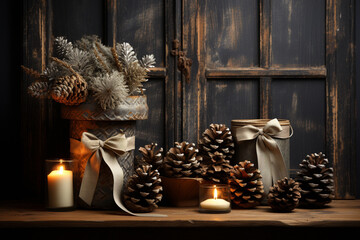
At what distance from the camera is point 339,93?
5.17 ft

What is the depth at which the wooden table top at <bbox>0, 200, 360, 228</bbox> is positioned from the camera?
46.1 inches

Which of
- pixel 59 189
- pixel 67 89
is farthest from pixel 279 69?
pixel 59 189

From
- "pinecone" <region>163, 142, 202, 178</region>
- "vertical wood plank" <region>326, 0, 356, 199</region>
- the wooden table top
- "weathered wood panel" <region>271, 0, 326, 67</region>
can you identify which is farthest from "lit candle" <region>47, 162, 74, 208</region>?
"vertical wood plank" <region>326, 0, 356, 199</region>

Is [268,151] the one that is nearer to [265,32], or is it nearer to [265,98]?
[265,98]

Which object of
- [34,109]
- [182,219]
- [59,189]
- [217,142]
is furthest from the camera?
[34,109]

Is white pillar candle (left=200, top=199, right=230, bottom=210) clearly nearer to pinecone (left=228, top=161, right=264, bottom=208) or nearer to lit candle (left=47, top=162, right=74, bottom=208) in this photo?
pinecone (left=228, top=161, right=264, bottom=208)

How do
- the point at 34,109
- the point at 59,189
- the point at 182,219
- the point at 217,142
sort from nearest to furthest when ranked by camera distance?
1. the point at 182,219
2. the point at 59,189
3. the point at 217,142
4. the point at 34,109

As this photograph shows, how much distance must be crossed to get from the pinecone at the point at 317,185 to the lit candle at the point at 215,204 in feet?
0.98

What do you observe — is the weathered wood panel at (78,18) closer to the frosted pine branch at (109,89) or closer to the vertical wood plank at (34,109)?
the vertical wood plank at (34,109)

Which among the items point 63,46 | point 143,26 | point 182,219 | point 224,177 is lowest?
point 182,219

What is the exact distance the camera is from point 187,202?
1387 millimetres

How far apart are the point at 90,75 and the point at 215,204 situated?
2.01ft

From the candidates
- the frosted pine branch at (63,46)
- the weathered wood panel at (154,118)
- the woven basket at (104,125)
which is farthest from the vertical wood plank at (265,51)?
the frosted pine branch at (63,46)

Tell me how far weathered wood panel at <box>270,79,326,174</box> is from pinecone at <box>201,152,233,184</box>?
0.36 m
